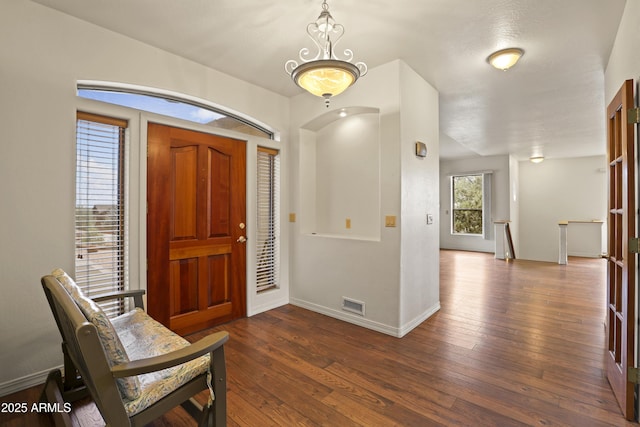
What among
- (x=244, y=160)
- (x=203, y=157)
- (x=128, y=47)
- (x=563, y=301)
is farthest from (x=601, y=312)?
(x=128, y=47)

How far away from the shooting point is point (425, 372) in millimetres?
2352

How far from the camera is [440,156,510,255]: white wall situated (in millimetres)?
8180

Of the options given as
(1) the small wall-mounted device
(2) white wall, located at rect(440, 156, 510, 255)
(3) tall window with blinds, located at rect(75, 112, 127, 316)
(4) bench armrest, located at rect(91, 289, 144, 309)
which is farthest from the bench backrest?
(2) white wall, located at rect(440, 156, 510, 255)

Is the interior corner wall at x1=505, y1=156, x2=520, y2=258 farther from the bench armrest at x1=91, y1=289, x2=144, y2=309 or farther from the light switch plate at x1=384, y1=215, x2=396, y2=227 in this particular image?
the bench armrest at x1=91, y1=289, x2=144, y2=309

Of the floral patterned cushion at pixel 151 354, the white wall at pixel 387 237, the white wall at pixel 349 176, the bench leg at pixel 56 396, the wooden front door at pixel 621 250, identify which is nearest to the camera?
the floral patterned cushion at pixel 151 354

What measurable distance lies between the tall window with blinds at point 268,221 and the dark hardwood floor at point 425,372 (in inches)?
18.1

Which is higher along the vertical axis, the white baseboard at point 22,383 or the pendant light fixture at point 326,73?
the pendant light fixture at point 326,73

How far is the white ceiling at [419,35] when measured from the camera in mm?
2211

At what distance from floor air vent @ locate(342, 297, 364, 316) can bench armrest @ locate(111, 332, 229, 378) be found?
6.76 feet

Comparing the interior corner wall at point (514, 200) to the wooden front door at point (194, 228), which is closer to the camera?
the wooden front door at point (194, 228)

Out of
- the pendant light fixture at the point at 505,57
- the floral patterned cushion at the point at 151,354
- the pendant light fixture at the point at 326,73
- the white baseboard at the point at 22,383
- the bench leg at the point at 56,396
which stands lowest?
the white baseboard at the point at 22,383

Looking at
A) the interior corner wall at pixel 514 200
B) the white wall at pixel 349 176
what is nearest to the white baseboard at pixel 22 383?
the white wall at pixel 349 176

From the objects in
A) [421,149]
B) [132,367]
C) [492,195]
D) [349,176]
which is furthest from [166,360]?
[492,195]

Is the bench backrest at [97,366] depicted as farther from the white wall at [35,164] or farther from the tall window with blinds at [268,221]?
the tall window with blinds at [268,221]
